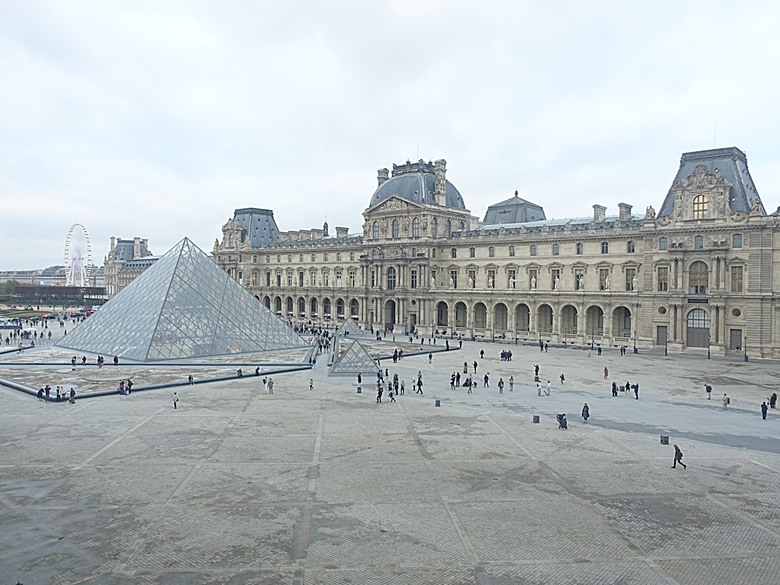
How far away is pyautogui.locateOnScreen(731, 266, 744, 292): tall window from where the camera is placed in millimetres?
52062

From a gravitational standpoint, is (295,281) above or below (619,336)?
above

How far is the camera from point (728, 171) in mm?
53312

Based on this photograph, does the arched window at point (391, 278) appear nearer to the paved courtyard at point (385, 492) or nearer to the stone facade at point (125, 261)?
the paved courtyard at point (385, 492)

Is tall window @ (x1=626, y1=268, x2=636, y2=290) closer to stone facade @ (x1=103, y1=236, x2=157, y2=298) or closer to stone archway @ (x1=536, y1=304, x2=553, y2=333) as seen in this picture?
stone archway @ (x1=536, y1=304, x2=553, y2=333)

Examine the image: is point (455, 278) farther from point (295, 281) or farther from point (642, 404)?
point (642, 404)

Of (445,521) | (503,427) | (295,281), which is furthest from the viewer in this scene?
(295,281)

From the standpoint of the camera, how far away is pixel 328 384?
37.9m

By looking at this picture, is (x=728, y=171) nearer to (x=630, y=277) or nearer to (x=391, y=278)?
(x=630, y=277)

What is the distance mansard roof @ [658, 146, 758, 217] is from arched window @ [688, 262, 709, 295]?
16.8ft

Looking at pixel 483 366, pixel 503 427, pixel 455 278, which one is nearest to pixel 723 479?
pixel 503 427

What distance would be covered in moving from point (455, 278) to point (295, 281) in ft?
90.2

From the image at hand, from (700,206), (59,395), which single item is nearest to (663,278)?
(700,206)

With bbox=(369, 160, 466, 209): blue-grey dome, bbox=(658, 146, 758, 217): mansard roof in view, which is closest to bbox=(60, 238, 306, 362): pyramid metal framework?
bbox=(369, 160, 466, 209): blue-grey dome

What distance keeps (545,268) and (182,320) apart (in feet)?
116
